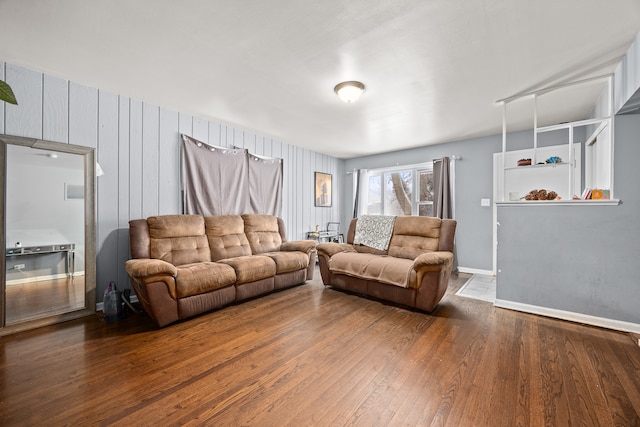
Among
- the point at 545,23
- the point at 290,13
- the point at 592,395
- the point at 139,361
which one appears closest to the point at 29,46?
the point at 290,13

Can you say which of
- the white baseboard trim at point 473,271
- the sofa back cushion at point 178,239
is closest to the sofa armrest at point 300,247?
the sofa back cushion at point 178,239

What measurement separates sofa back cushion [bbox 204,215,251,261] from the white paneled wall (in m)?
0.53

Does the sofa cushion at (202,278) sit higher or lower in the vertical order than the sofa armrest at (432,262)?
lower

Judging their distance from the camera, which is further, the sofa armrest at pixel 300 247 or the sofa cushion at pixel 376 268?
the sofa armrest at pixel 300 247

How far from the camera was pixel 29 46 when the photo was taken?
2.16 meters

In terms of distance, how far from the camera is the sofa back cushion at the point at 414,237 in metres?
3.38

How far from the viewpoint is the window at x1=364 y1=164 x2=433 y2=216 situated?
213 inches

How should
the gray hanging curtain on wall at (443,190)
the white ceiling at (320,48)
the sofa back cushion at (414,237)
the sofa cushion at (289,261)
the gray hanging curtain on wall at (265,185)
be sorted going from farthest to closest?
the gray hanging curtain on wall at (443,190) → the gray hanging curtain on wall at (265,185) → the sofa cushion at (289,261) → the sofa back cushion at (414,237) → the white ceiling at (320,48)

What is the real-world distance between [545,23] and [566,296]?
245cm

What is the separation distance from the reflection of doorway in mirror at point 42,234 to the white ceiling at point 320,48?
0.90 metres

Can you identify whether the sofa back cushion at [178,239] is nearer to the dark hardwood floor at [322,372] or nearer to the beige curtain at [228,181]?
the beige curtain at [228,181]

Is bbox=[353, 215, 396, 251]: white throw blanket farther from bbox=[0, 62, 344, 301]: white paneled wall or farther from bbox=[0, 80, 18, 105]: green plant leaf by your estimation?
bbox=[0, 80, 18, 105]: green plant leaf

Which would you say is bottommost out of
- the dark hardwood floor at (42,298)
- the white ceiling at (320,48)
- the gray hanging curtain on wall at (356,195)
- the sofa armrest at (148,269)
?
the dark hardwood floor at (42,298)

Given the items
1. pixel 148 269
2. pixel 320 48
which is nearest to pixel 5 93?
pixel 148 269
